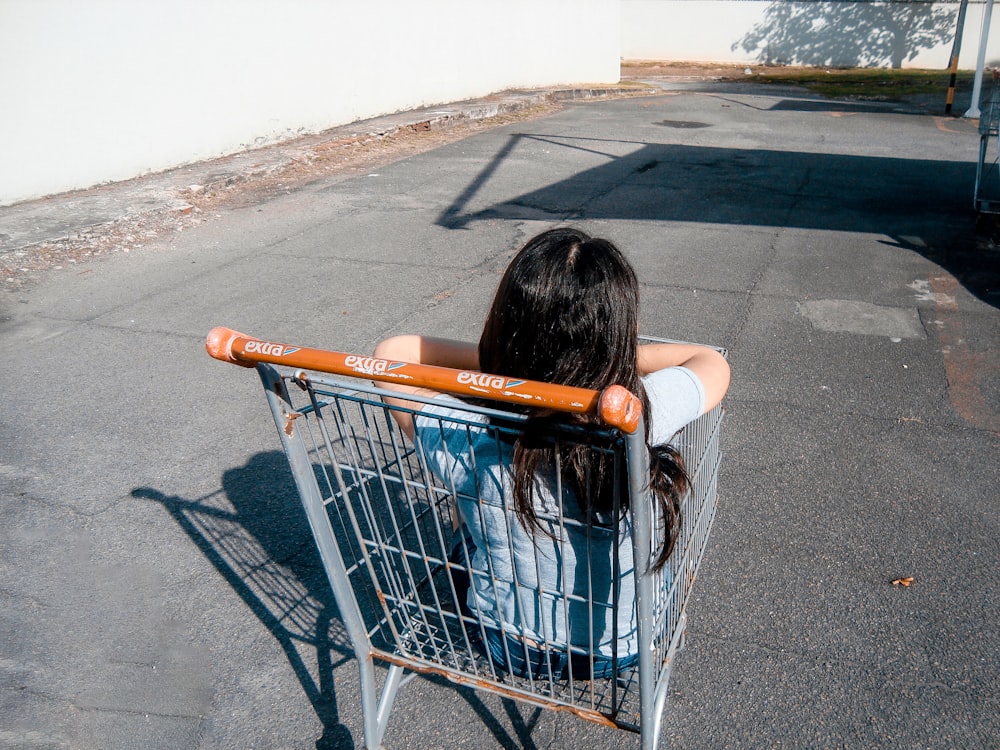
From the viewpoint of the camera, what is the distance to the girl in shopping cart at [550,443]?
165 centimetres

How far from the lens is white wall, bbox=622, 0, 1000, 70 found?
25.4 meters

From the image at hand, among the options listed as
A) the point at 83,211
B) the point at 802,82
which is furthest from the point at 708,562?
the point at 802,82

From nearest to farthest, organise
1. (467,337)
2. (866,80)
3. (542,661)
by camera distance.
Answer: (542,661) < (467,337) < (866,80)

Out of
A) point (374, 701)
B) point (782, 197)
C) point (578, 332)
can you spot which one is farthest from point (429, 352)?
point (782, 197)

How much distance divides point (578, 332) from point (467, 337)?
11.5ft

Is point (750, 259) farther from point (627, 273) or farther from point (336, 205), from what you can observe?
point (627, 273)

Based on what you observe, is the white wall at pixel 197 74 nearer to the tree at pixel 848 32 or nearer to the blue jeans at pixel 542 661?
the blue jeans at pixel 542 661

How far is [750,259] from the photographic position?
22.1 ft

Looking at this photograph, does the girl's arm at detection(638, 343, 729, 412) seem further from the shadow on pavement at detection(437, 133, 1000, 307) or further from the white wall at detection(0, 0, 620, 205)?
the white wall at detection(0, 0, 620, 205)

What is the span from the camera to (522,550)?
1.81 m

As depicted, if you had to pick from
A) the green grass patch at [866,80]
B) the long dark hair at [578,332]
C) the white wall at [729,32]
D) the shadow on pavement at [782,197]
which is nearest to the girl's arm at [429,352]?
the long dark hair at [578,332]

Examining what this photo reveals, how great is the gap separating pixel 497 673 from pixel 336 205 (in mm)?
7237

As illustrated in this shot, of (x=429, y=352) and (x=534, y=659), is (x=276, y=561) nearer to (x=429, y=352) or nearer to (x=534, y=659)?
(x=429, y=352)

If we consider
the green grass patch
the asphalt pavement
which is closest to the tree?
the green grass patch
